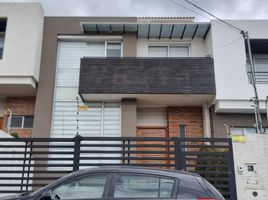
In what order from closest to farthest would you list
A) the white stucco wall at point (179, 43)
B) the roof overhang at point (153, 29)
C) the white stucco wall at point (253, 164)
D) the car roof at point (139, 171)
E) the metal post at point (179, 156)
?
the car roof at point (139, 171)
the metal post at point (179, 156)
the white stucco wall at point (253, 164)
the roof overhang at point (153, 29)
the white stucco wall at point (179, 43)

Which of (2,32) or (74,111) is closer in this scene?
(74,111)

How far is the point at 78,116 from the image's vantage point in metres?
11.7

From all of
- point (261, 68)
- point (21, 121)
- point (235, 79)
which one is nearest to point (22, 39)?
point (21, 121)

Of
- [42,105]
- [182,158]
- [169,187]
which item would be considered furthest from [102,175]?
[42,105]

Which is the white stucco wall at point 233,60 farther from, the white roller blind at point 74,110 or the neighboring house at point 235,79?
the white roller blind at point 74,110

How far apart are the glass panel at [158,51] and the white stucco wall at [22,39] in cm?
456

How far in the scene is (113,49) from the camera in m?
12.7

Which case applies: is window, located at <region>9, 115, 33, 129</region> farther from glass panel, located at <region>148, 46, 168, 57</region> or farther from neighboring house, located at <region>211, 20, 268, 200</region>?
neighboring house, located at <region>211, 20, 268, 200</region>

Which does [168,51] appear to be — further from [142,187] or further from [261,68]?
[142,187]

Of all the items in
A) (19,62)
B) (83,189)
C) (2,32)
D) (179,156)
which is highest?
(2,32)

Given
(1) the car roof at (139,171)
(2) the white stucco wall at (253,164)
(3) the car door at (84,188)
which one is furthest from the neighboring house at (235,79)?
(3) the car door at (84,188)

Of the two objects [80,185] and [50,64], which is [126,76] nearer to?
[50,64]

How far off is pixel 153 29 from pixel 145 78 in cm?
233

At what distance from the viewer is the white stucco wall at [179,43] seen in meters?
12.7
